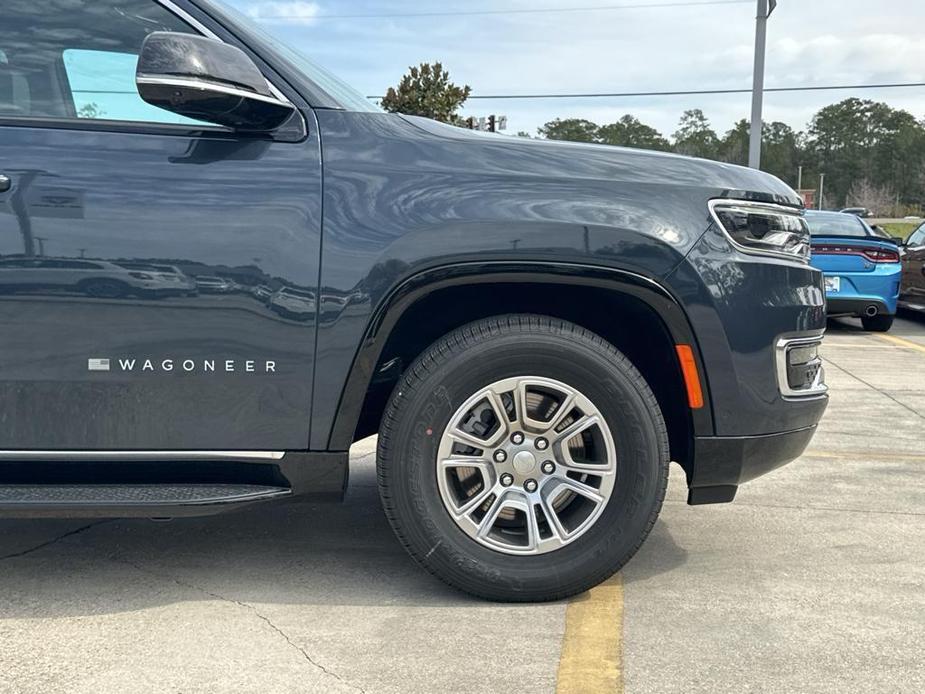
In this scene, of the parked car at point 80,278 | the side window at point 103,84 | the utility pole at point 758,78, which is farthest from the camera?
the utility pole at point 758,78

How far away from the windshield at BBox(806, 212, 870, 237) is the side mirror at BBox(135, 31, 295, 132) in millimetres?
9874

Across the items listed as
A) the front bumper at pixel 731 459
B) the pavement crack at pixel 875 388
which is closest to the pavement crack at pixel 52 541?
the front bumper at pixel 731 459

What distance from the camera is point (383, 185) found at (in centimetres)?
284

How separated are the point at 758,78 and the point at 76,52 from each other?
16.3 meters

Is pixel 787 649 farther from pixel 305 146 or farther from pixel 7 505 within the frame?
pixel 7 505

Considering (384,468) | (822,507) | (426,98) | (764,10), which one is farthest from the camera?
(426,98)

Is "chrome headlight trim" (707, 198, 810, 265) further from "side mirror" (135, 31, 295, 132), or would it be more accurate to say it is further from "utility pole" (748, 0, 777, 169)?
"utility pole" (748, 0, 777, 169)

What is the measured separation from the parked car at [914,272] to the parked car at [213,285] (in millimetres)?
11684

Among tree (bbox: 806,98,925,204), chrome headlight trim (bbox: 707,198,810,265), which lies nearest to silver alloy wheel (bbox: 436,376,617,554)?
chrome headlight trim (bbox: 707,198,810,265)

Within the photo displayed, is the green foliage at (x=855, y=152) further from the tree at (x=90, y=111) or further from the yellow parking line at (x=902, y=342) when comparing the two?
the tree at (x=90, y=111)

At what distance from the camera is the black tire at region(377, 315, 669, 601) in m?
2.88

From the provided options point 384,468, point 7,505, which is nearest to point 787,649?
point 384,468

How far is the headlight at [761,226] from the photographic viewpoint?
295cm

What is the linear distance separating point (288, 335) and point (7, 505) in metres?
0.96
